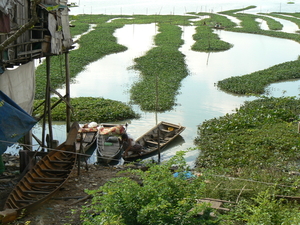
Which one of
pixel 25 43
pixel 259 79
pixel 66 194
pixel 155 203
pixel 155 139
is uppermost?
pixel 25 43

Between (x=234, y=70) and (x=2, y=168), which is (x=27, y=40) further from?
(x=234, y=70)

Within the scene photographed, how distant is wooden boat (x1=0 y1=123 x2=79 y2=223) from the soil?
0.88 ft

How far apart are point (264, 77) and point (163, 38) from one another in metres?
19.1

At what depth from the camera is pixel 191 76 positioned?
29.8m

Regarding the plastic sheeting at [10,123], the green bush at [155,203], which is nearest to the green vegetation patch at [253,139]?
the green bush at [155,203]

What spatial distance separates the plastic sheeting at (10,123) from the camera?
9.58 metres

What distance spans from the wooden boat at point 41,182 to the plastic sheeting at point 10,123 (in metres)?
1.24

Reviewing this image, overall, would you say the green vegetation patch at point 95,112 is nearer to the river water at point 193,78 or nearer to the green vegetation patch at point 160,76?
the river water at point 193,78

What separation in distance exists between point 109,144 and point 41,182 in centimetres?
468

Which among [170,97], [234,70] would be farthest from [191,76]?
[170,97]

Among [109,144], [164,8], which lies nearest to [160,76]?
[109,144]

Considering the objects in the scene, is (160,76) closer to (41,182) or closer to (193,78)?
(193,78)

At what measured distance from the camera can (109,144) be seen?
1537cm

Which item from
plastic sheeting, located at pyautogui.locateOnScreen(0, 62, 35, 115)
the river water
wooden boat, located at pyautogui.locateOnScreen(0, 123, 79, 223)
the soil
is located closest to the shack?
plastic sheeting, located at pyautogui.locateOnScreen(0, 62, 35, 115)
